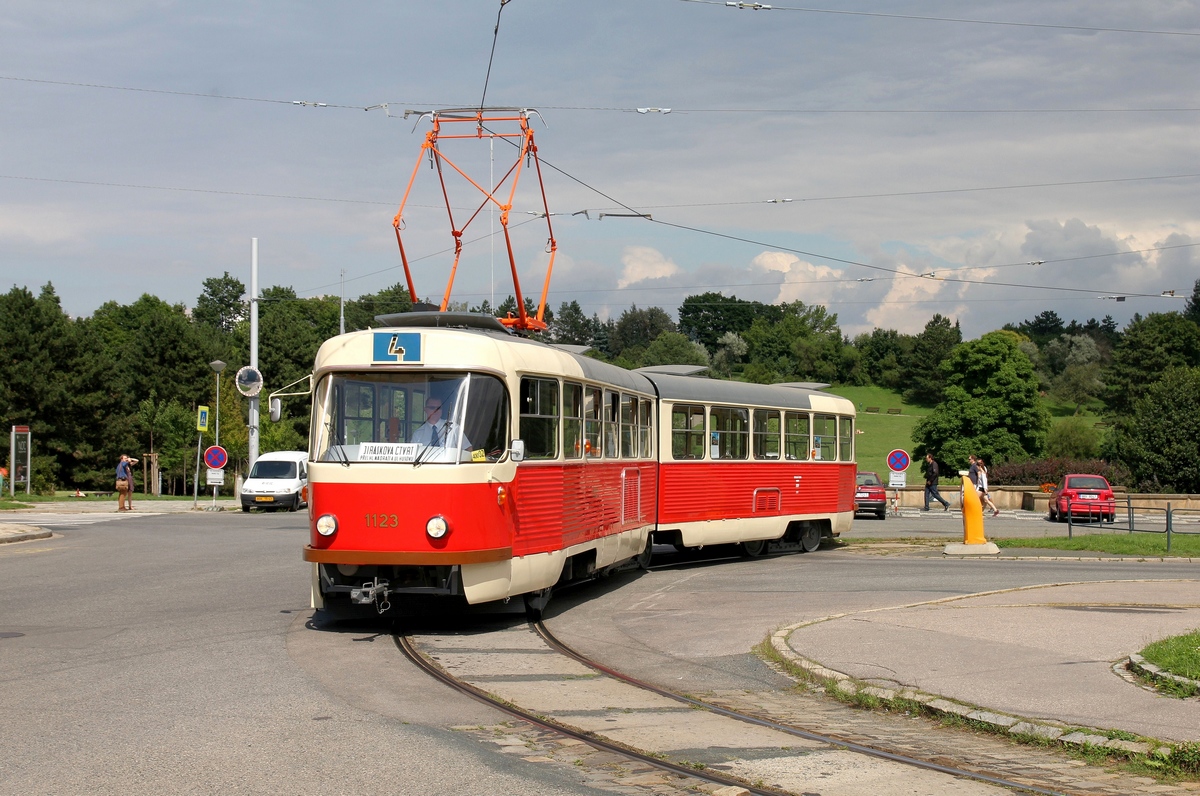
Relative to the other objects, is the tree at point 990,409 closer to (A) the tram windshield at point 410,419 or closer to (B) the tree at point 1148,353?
(B) the tree at point 1148,353

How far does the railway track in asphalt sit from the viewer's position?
21.6 ft

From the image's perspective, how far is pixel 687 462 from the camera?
20078 millimetres

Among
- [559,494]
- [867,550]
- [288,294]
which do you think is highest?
[288,294]

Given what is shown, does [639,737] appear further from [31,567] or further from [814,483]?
[814,483]

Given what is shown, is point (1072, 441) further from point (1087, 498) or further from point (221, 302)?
point (221, 302)

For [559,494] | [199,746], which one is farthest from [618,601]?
[199,746]

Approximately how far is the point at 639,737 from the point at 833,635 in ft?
14.1

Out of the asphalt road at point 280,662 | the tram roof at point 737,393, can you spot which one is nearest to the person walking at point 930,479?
the tram roof at point 737,393

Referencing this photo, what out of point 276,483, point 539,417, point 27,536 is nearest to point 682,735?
point 539,417

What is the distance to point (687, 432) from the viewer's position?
795 inches

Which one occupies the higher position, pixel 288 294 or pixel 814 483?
pixel 288 294

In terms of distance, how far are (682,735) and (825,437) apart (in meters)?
17.0

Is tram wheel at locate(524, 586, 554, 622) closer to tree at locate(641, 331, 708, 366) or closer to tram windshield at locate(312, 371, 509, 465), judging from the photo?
tram windshield at locate(312, 371, 509, 465)

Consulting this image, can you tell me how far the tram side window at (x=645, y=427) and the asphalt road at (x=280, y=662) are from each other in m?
1.95
